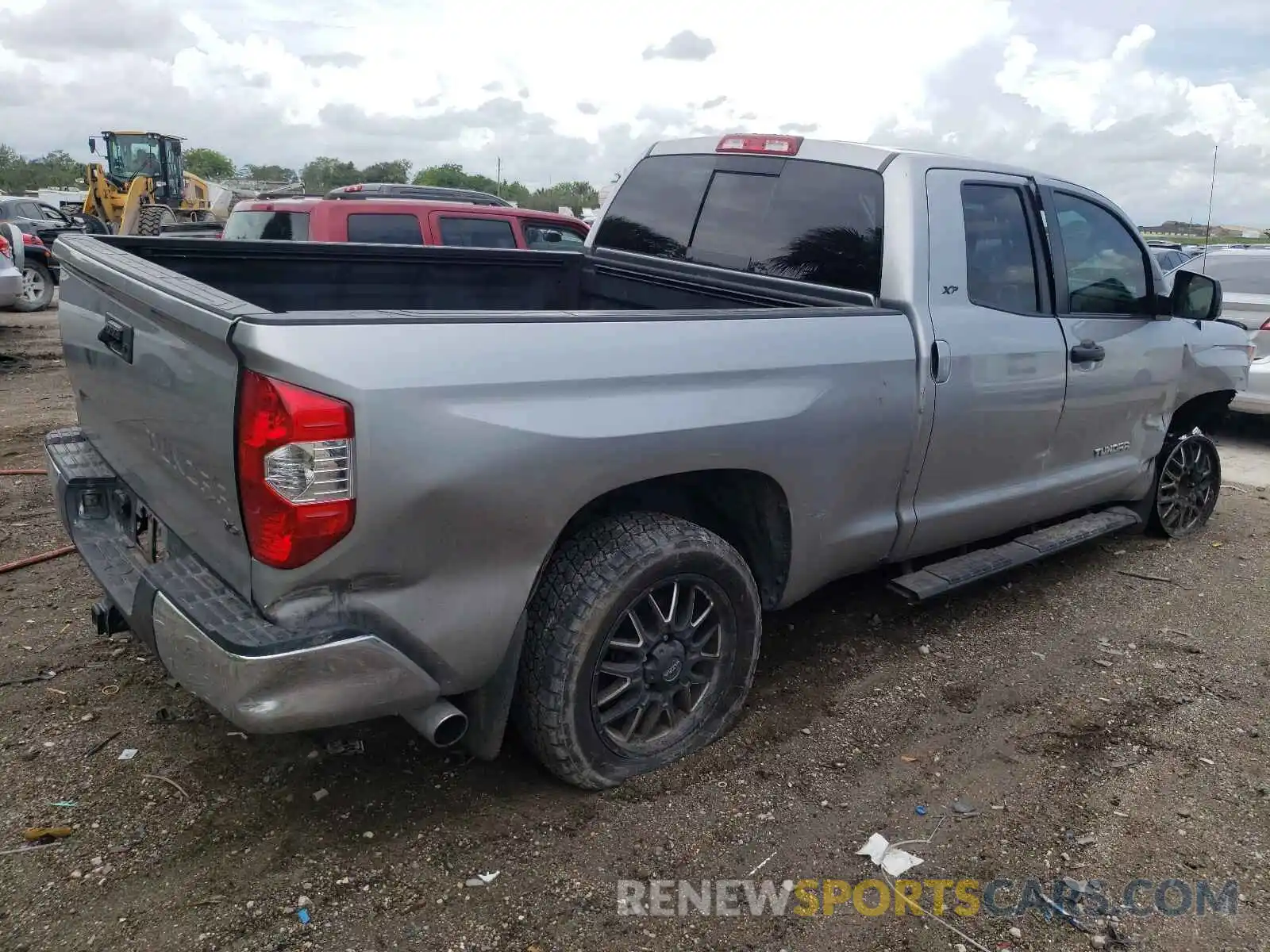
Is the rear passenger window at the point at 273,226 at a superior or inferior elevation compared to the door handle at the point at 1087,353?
superior

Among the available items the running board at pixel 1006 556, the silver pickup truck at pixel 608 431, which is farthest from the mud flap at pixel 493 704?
the running board at pixel 1006 556

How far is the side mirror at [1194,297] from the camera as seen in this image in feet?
15.9

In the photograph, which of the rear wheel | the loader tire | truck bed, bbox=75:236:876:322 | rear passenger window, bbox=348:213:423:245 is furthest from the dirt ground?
the loader tire

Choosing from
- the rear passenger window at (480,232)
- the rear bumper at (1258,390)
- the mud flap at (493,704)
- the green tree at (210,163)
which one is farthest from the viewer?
the green tree at (210,163)

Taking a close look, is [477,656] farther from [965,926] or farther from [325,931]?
[965,926]

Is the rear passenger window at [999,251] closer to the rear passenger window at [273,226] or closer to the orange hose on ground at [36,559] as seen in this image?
the orange hose on ground at [36,559]

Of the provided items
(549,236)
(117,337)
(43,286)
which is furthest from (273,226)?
(43,286)

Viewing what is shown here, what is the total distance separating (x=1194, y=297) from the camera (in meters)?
4.89

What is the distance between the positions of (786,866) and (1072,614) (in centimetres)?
249

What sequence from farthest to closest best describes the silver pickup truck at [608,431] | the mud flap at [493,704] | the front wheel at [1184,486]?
1. the front wheel at [1184,486]
2. the mud flap at [493,704]
3. the silver pickup truck at [608,431]

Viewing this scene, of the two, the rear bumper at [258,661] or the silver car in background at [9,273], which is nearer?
the rear bumper at [258,661]

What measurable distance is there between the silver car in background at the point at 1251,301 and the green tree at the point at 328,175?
48919mm

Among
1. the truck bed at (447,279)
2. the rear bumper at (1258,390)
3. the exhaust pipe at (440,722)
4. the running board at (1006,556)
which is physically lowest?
the running board at (1006,556)

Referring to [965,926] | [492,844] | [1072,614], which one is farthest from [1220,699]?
[492,844]
